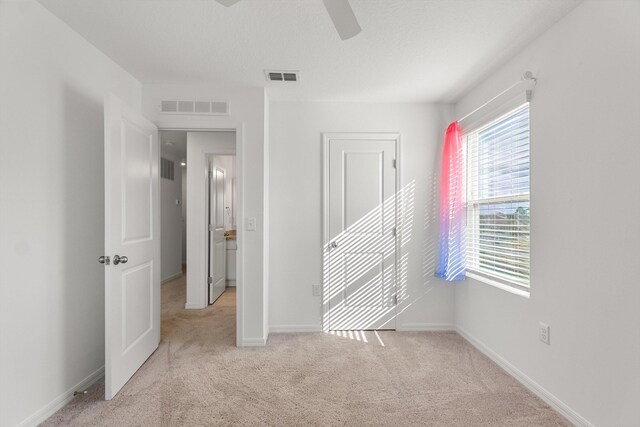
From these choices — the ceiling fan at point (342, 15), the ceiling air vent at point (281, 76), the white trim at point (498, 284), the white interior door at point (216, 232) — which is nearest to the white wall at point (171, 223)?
the white interior door at point (216, 232)

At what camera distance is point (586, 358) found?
5.71 feet

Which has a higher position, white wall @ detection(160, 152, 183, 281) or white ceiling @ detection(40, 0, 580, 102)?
white ceiling @ detection(40, 0, 580, 102)

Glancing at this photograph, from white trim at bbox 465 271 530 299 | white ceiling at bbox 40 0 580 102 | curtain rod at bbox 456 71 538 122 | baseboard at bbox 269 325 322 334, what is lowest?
baseboard at bbox 269 325 322 334

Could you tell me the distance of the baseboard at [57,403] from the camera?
5.75ft

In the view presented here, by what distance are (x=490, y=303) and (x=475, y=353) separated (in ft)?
1.55

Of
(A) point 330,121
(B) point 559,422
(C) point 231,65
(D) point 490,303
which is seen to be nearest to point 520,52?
(A) point 330,121

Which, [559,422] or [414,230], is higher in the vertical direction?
[414,230]

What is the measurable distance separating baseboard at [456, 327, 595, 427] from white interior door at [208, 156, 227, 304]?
3.20 m

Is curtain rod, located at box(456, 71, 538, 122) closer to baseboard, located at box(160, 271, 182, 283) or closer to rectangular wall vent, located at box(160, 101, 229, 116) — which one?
rectangular wall vent, located at box(160, 101, 229, 116)

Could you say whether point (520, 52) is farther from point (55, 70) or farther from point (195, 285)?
point (195, 285)

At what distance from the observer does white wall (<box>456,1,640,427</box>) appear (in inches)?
59.9

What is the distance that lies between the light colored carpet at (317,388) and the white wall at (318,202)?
1.01 feet

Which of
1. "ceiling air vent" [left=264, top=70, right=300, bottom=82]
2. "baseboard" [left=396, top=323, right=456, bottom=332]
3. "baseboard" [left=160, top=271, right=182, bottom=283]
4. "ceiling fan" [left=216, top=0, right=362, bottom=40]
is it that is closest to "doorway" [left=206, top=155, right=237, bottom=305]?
"baseboard" [left=160, top=271, right=182, bottom=283]

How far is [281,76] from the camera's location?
2.69m
